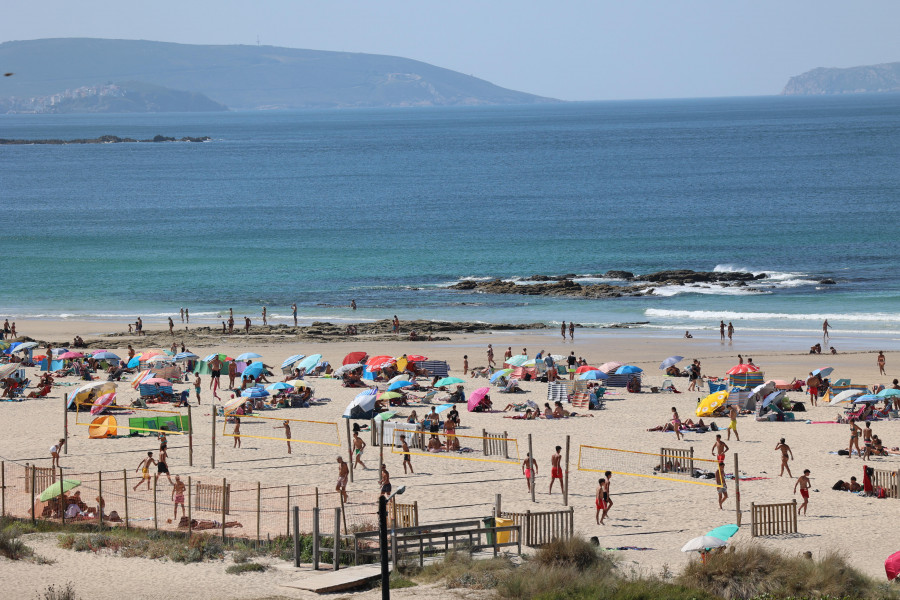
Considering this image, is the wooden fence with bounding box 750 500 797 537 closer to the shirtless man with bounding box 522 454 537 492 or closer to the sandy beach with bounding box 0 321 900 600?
the sandy beach with bounding box 0 321 900 600

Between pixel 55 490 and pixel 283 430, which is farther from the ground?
pixel 55 490

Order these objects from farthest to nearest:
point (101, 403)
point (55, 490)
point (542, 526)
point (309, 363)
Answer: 1. point (309, 363)
2. point (101, 403)
3. point (55, 490)
4. point (542, 526)

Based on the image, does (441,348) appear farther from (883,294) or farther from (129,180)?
(129,180)

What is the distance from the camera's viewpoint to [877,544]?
17.7 m

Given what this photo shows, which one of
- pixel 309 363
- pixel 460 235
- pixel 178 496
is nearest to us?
pixel 178 496

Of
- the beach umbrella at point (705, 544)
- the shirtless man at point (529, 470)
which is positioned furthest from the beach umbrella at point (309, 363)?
the beach umbrella at point (705, 544)

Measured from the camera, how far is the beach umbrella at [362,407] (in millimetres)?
27000

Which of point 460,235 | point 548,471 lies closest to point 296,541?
point 548,471

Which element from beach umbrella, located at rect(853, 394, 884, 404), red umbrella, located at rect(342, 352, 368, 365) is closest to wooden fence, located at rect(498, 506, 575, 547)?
beach umbrella, located at rect(853, 394, 884, 404)

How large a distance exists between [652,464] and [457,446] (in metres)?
4.48

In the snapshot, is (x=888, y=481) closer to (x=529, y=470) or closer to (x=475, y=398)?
(x=529, y=470)

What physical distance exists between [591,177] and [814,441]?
90.8 meters

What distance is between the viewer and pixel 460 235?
243 ft

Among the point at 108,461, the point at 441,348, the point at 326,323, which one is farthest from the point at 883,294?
the point at 108,461
